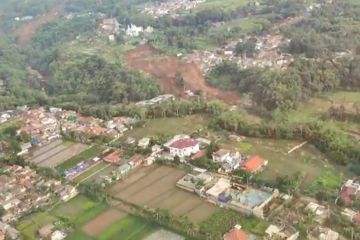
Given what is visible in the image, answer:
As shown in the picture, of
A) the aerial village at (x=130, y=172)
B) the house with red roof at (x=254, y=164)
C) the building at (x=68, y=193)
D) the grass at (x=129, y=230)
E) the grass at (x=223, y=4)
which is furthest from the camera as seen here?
the grass at (x=223, y=4)

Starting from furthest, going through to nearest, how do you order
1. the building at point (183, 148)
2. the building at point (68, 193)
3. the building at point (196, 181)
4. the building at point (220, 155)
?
the building at point (183, 148), the building at point (220, 155), the building at point (68, 193), the building at point (196, 181)

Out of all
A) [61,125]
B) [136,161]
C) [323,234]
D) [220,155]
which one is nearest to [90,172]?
[136,161]

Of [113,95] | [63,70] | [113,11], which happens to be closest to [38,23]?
[113,11]

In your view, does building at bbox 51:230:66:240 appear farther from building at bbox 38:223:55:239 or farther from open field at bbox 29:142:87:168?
open field at bbox 29:142:87:168

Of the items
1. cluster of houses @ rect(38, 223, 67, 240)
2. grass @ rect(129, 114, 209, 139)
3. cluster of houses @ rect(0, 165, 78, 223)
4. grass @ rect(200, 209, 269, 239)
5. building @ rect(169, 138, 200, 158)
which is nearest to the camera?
grass @ rect(200, 209, 269, 239)

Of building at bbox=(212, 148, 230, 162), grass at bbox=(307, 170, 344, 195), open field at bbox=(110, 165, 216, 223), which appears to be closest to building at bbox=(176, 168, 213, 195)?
open field at bbox=(110, 165, 216, 223)

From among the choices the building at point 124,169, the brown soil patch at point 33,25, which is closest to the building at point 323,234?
the building at point 124,169

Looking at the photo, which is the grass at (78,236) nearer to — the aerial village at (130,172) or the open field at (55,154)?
the aerial village at (130,172)
